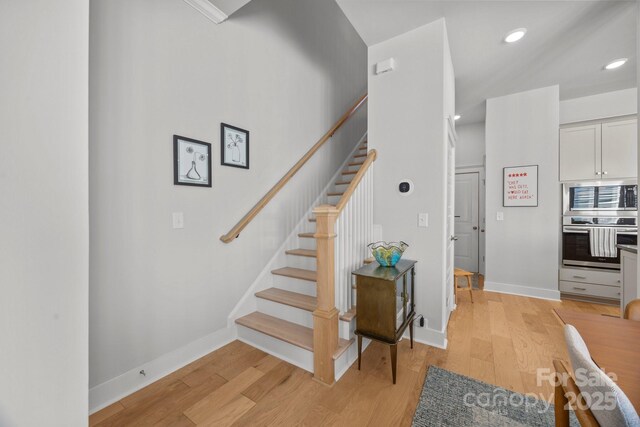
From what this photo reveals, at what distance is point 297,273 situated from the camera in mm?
2609

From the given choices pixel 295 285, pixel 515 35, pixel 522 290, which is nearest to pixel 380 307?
pixel 295 285

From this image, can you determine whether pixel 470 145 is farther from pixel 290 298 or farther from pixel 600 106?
pixel 290 298

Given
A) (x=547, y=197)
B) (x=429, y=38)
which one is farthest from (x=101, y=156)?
(x=547, y=197)

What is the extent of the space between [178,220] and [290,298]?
1.17 m

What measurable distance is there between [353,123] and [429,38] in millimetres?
2102

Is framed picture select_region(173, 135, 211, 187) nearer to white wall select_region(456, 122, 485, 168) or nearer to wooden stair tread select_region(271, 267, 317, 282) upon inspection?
wooden stair tread select_region(271, 267, 317, 282)

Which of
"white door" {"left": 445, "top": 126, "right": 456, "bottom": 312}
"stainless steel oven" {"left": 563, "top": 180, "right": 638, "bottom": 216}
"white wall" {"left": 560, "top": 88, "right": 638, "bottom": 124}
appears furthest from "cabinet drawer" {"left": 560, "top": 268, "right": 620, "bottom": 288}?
"white wall" {"left": 560, "top": 88, "right": 638, "bottom": 124}

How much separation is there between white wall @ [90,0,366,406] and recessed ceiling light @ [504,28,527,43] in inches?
84.6

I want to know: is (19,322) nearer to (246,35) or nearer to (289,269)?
(289,269)

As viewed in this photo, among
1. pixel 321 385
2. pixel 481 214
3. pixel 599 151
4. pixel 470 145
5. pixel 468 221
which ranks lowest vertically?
pixel 321 385

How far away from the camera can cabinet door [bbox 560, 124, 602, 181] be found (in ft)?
11.0

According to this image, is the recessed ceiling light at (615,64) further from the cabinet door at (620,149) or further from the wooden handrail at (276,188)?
the wooden handrail at (276,188)

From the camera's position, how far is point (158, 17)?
1.83 meters

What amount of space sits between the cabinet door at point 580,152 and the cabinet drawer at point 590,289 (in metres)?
1.39
